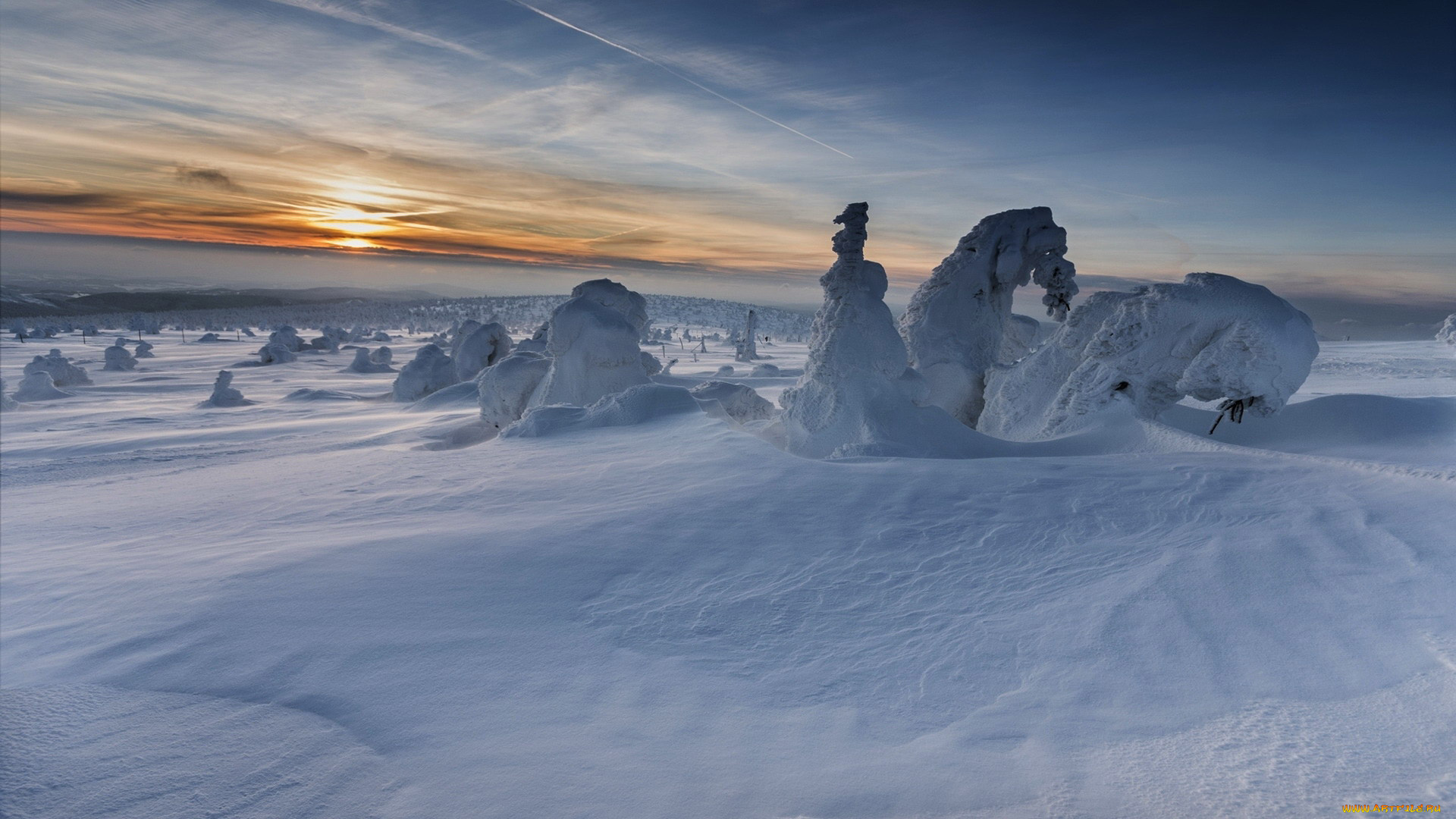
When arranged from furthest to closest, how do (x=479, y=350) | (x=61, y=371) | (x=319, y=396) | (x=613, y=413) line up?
1. (x=61, y=371)
2. (x=479, y=350)
3. (x=319, y=396)
4. (x=613, y=413)

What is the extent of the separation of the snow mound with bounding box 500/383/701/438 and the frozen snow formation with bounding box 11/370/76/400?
21490 mm

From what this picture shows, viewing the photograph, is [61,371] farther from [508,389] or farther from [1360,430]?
[1360,430]

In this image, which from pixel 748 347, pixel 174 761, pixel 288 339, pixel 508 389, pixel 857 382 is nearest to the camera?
pixel 174 761

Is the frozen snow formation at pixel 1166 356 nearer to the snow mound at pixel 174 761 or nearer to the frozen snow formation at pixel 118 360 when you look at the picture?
the snow mound at pixel 174 761

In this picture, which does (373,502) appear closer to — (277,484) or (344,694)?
(277,484)

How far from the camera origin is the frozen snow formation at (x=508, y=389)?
1338 centimetres

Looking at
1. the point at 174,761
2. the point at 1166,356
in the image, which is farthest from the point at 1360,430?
the point at 174,761

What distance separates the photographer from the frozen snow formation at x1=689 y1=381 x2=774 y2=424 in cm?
1199

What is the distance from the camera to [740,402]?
479 inches

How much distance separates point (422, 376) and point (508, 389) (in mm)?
8716

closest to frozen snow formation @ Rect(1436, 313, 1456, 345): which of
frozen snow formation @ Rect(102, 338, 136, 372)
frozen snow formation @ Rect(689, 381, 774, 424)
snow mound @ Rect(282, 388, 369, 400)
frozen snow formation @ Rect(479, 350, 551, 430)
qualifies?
frozen snow formation @ Rect(689, 381, 774, 424)

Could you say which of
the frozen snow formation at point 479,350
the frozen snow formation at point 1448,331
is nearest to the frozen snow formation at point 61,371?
the frozen snow formation at point 479,350

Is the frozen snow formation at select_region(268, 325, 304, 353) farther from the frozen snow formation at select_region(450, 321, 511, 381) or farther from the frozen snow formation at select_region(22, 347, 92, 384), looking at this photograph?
the frozen snow formation at select_region(450, 321, 511, 381)

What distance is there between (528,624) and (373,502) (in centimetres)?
345
